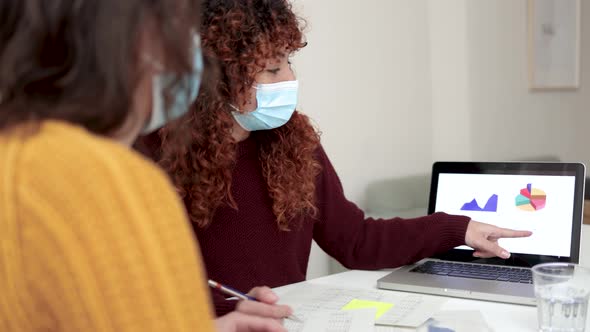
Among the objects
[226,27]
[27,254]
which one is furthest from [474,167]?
[27,254]

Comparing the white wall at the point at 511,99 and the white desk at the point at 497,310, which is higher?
the white wall at the point at 511,99

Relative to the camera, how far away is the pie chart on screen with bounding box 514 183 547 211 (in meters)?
1.47

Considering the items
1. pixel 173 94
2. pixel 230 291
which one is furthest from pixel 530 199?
pixel 173 94

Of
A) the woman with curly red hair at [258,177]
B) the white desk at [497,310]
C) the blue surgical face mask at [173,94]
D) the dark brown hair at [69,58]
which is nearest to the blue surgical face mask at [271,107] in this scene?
the woman with curly red hair at [258,177]

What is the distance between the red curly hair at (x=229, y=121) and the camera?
4.68 ft

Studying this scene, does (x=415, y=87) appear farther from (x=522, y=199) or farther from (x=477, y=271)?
(x=477, y=271)

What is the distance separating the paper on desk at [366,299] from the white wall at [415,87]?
4.02 feet

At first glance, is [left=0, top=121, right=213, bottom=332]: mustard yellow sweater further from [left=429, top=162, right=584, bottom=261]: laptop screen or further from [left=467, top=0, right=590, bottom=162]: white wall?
[left=467, top=0, right=590, bottom=162]: white wall

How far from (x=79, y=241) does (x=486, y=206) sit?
125 cm

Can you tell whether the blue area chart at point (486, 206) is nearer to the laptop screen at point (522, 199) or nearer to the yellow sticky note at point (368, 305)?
the laptop screen at point (522, 199)

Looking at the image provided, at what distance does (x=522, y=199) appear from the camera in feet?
4.94

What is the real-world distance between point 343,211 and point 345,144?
1.08 meters

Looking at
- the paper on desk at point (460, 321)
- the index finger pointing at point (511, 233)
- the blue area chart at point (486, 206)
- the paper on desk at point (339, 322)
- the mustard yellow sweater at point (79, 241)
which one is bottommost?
the paper on desk at point (339, 322)

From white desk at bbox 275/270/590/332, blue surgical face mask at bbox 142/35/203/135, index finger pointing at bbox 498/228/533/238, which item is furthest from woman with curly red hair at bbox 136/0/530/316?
blue surgical face mask at bbox 142/35/203/135
